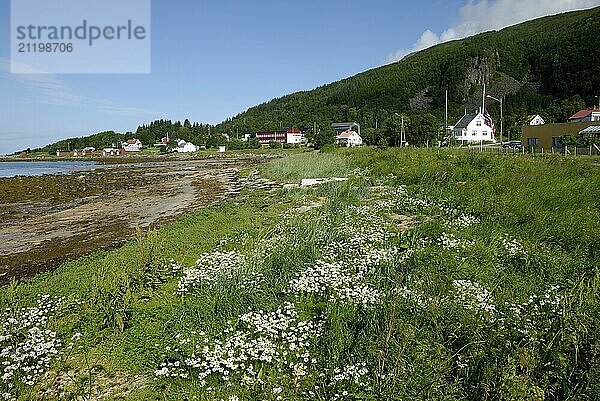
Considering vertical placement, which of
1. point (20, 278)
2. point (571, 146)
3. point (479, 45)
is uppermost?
point (479, 45)

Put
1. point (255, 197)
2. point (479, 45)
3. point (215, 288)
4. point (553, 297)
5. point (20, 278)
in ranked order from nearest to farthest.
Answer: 1. point (553, 297)
2. point (215, 288)
3. point (20, 278)
4. point (255, 197)
5. point (479, 45)

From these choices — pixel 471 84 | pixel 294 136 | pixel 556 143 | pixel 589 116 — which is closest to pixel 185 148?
pixel 294 136

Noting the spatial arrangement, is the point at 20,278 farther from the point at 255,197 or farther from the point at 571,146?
the point at 571,146

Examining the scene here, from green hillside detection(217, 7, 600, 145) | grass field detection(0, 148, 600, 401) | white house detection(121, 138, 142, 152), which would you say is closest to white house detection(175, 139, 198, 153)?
white house detection(121, 138, 142, 152)

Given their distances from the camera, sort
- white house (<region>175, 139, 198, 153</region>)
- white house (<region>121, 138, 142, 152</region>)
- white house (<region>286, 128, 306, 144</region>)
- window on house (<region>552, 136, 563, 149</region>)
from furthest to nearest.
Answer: white house (<region>121, 138, 142, 152</region>) → white house (<region>286, 128, 306, 144</region>) → white house (<region>175, 139, 198, 153</region>) → window on house (<region>552, 136, 563, 149</region>)

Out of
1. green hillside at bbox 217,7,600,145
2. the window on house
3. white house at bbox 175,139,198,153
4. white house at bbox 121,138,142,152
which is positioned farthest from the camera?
white house at bbox 121,138,142,152

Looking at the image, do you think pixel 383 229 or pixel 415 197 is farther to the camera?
pixel 415 197

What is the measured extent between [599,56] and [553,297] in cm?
14513

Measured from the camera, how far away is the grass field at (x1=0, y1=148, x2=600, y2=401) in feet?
15.5

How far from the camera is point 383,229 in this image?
10.8 metres

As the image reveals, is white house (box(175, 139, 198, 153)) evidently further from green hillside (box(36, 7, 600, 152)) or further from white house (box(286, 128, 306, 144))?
white house (box(286, 128, 306, 144))

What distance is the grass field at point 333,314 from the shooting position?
4.73m

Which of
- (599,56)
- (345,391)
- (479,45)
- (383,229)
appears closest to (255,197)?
(383,229)

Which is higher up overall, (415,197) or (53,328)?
(415,197)
